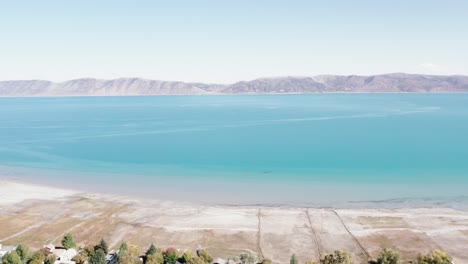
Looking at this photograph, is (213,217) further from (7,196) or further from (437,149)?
(437,149)

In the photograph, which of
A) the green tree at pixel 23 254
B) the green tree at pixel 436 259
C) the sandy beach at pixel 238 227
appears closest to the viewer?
the green tree at pixel 436 259

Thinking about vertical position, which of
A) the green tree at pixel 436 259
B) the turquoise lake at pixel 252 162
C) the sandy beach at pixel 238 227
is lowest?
the sandy beach at pixel 238 227

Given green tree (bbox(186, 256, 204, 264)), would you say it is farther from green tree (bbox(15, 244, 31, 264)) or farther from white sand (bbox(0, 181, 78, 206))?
white sand (bbox(0, 181, 78, 206))

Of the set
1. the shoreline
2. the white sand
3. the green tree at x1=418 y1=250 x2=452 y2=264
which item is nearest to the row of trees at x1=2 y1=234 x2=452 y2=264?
the green tree at x1=418 y1=250 x2=452 y2=264

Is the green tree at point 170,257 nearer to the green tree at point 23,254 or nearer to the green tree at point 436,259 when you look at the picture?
the green tree at point 23,254

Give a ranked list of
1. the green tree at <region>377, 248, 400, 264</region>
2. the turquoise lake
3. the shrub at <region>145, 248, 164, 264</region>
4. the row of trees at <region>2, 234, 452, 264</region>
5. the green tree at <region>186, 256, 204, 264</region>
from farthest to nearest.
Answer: the turquoise lake
the shrub at <region>145, 248, 164, 264</region>
the green tree at <region>377, 248, 400, 264</region>
the green tree at <region>186, 256, 204, 264</region>
the row of trees at <region>2, 234, 452, 264</region>

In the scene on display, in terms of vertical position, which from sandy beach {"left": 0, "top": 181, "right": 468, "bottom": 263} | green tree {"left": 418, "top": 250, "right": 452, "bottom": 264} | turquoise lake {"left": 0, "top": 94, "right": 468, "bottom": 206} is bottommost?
sandy beach {"left": 0, "top": 181, "right": 468, "bottom": 263}

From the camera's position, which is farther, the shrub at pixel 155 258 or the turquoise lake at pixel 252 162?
the turquoise lake at pixel 252 162

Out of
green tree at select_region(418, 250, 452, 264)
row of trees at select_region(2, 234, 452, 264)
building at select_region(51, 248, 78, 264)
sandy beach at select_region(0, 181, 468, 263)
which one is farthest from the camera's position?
sandy beach at select_region(0, 181, 468, 263)

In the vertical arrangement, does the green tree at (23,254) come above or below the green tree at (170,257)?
above

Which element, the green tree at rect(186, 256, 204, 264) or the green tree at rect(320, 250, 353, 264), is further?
the green tree at rect(186, 256, 204, 264)

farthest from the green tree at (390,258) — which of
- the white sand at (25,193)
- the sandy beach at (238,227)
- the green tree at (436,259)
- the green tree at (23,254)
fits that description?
the white sand at (25,193)
